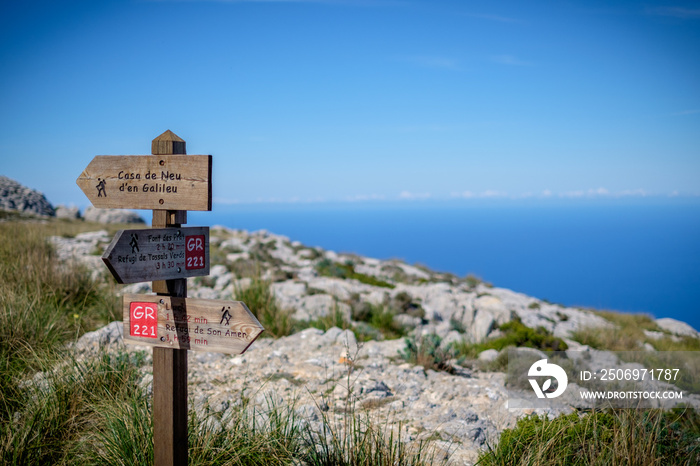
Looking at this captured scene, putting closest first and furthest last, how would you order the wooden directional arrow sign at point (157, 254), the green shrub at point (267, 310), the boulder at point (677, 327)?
1. the wooden directional arrow sign at point (157, 254)
2. the green shrub at point (267, 310)
3. the boulder at point (677, 327)

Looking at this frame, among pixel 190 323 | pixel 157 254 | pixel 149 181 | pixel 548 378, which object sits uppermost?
pixel 149 181

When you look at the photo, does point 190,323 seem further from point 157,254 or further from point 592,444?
point 592,444

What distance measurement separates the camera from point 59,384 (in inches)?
149

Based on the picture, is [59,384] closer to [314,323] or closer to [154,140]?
[154,140]

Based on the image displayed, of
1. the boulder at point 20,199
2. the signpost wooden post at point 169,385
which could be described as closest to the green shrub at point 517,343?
the signpost wooden post at point 169,385

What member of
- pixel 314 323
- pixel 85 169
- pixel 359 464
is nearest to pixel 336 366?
pixel 314 323

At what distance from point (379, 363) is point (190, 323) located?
11.3 feet

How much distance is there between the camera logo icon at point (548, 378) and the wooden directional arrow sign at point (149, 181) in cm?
406

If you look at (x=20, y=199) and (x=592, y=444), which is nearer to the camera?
(x=592, y=444)

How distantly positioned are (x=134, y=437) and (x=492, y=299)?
10.0 meters

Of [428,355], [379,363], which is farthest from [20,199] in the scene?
[428,355]

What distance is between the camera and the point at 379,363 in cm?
575

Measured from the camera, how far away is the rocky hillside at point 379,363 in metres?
4.08

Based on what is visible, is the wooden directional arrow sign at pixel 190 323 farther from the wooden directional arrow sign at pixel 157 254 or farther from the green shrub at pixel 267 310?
the green shrub at pixel 267 310
